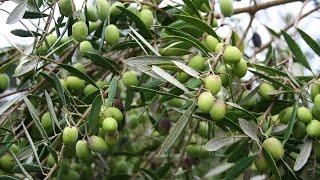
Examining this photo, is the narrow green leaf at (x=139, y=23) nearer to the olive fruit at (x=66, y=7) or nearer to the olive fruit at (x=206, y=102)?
the olive fruit at (x=66, y=7)

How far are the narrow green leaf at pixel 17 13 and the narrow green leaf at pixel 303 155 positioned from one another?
0.59 metres

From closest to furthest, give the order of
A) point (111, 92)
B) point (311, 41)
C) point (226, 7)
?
point (111, 92) → point (311, 41) → point (226, 7)

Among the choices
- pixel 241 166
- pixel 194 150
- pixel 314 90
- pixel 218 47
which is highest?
pixel 218 47

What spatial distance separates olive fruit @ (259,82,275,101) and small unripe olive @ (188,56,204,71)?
0.18m

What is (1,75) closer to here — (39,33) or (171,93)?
(39,33)

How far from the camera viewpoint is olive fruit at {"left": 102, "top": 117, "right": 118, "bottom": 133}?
1.10 metres

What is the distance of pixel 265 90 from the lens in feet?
4.26

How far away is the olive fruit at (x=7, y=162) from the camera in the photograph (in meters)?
1.26

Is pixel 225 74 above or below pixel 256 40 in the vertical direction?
above

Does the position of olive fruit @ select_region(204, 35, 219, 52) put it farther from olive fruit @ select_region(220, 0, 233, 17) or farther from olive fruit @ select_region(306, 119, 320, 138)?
olive fruit @ select_region(306, 119, 320, 138)

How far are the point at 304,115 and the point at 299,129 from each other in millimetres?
67

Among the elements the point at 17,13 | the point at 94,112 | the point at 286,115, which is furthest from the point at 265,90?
the point at 17,13

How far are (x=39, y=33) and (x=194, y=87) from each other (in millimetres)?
329

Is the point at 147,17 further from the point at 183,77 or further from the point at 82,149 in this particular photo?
the point at 82,149
